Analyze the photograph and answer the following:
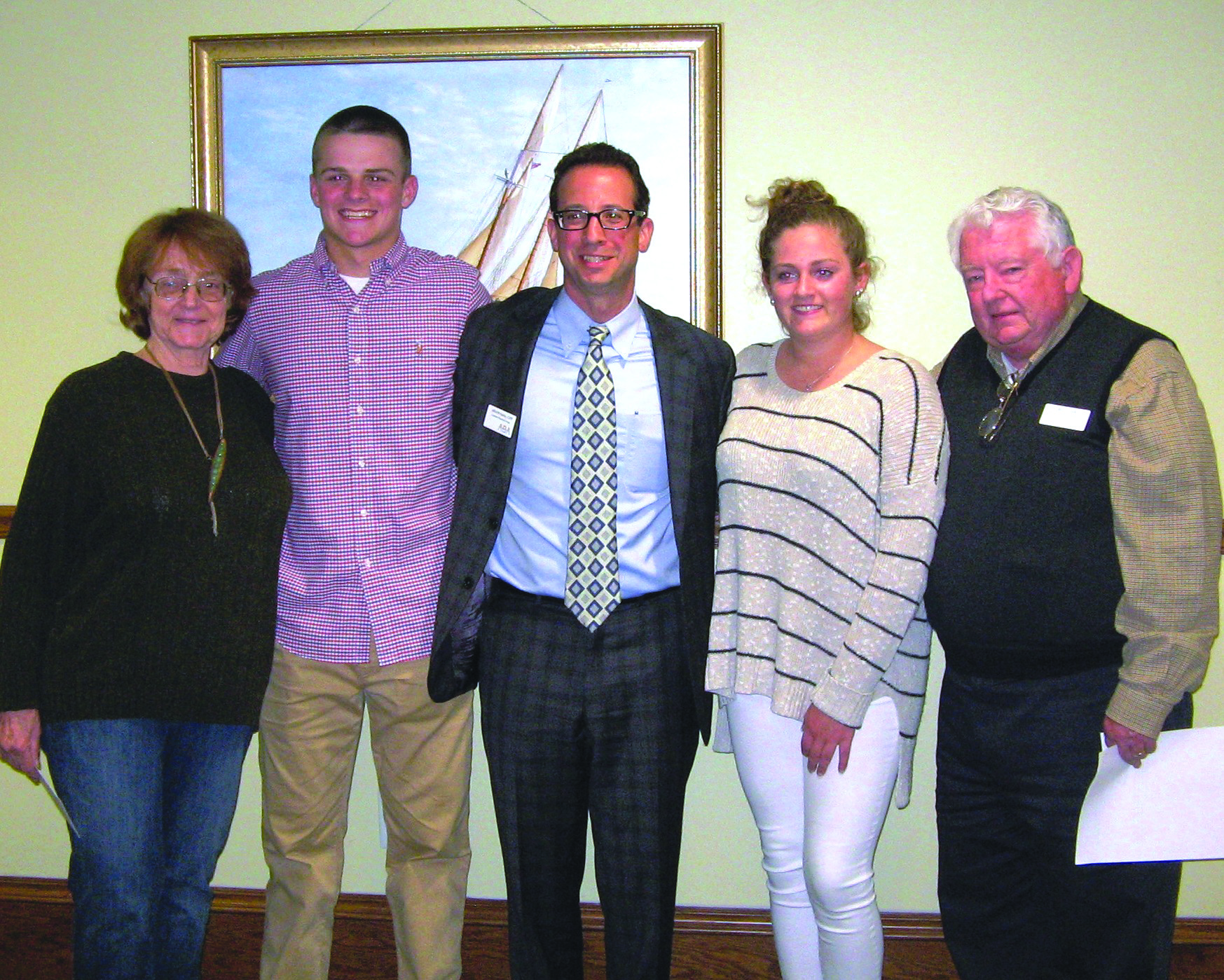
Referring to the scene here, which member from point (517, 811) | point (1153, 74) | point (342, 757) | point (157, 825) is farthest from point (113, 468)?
point (1153, 74)

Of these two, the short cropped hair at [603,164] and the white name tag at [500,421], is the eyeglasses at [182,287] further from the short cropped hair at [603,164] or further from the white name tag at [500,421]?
the short cropped hair at [603,164]

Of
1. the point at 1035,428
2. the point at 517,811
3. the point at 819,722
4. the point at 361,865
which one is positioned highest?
the point at 1035,428

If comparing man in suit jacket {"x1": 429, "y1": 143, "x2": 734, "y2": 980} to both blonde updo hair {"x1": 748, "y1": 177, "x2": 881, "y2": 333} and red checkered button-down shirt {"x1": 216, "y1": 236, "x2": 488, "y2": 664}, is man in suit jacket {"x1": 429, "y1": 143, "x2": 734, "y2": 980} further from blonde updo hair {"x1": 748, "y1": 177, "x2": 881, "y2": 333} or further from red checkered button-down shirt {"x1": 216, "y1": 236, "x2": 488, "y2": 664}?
blonde updo hair {"x1": 748, "y1": 177, "x2": 881, "y2": 333}

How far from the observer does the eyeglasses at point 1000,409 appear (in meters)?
1.81

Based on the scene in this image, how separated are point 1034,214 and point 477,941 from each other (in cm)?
220

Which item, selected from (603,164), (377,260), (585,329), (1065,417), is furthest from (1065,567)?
(377,260)

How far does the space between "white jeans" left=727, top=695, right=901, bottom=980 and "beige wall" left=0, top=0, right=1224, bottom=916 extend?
2.11 ft

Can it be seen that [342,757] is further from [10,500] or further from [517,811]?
[10,500]

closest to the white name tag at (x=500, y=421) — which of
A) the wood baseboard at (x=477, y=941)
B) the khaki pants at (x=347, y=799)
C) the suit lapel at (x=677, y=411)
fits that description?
the suit lapel at (x=677, y=411)

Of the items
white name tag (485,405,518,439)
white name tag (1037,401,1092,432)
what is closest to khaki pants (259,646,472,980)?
white name tag (485,405,518,439)

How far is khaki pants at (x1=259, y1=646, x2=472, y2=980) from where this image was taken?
6.74 ft

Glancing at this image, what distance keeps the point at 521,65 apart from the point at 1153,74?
153 cm

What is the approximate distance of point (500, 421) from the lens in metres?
1.93

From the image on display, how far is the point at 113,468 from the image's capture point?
1.75 meters
